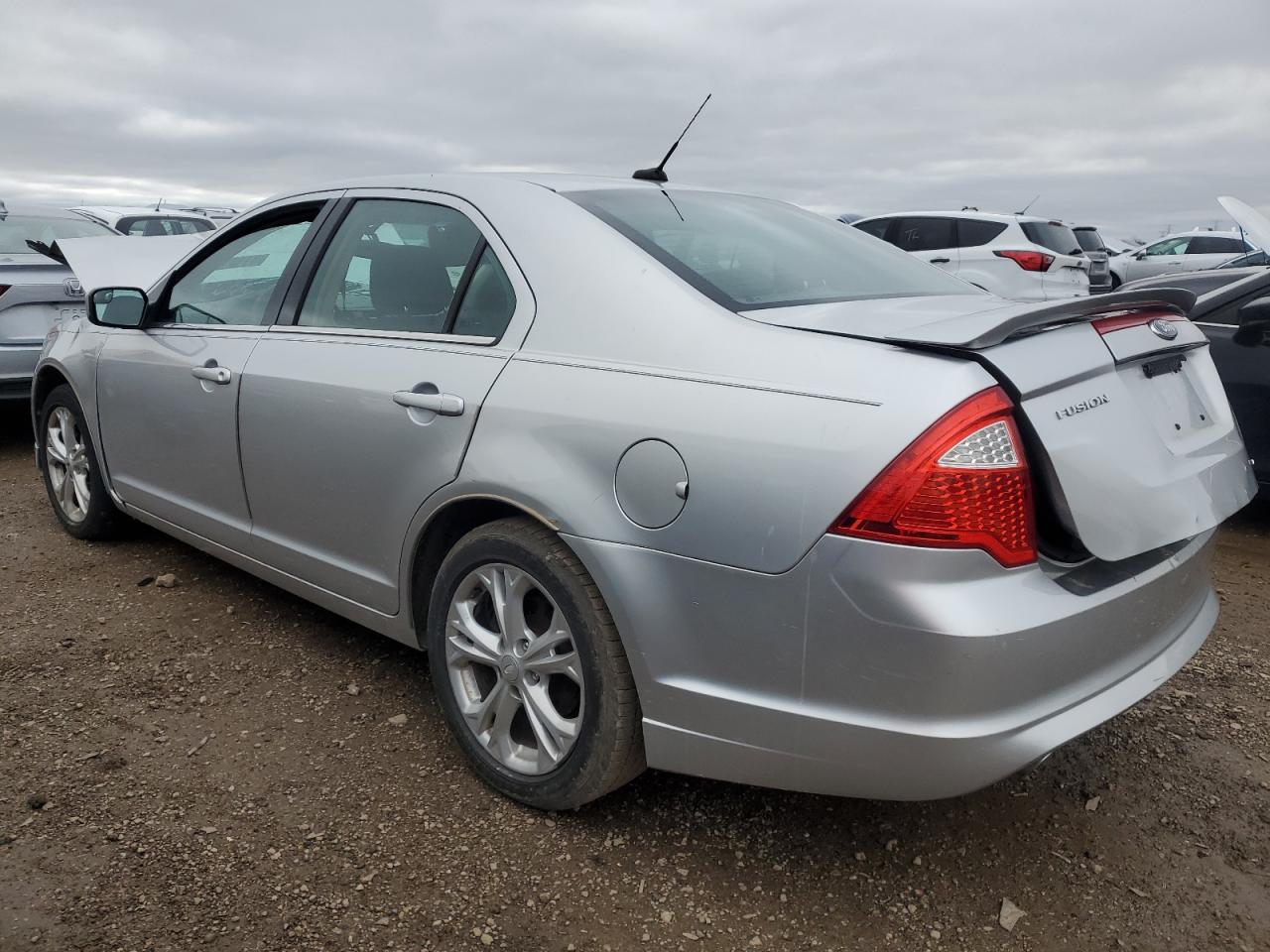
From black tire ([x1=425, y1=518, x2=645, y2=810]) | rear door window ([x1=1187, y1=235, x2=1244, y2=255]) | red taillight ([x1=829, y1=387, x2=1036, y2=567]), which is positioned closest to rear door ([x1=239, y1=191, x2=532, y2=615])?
black tire ([x1=425, y1=518, x2=645, y2=810])

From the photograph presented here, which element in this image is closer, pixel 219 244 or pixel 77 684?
pixel 77 684

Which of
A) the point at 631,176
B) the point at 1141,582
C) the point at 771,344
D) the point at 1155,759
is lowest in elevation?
the point at 1155,759

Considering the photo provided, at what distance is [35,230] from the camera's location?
726 cm

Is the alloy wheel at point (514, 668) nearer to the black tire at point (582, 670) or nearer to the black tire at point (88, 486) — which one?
the black tire at point (582, 670)

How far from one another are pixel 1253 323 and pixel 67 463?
526cm

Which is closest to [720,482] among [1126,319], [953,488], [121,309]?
[953,488]

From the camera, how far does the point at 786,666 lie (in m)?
1.94

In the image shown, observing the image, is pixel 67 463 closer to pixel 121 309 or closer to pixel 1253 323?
pixel 121 309

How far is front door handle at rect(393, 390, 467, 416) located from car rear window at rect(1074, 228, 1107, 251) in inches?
514

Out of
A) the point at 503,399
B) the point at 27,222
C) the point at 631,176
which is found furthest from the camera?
the point at 27,222

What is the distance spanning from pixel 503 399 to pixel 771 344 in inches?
26.9

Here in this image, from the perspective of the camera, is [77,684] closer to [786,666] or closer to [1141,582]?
[786,666]

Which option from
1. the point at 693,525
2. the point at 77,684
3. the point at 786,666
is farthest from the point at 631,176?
the point at 77,684

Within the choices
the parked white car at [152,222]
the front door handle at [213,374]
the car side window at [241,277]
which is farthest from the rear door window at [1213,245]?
the front door handle at [213,374]
